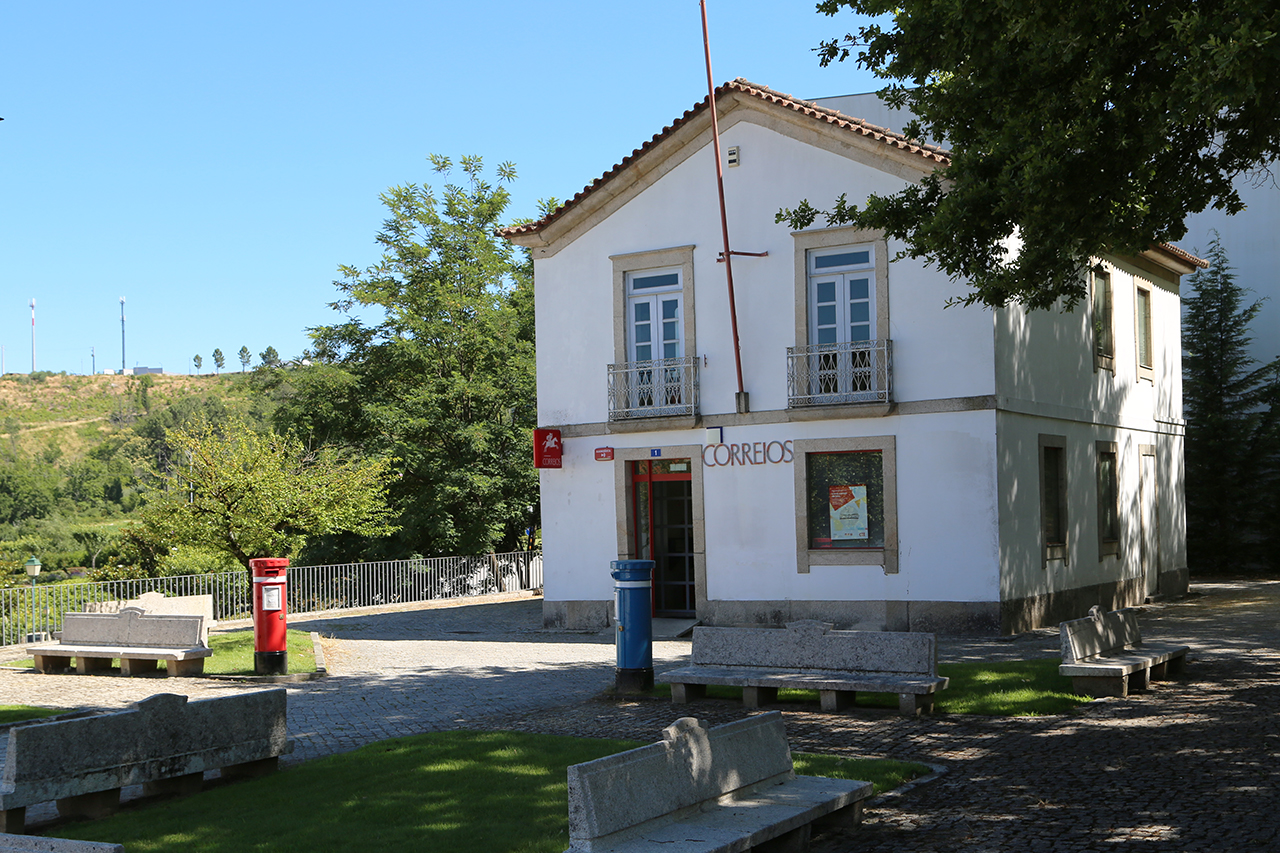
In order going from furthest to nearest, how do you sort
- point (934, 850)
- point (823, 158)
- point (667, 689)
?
point (823, 158) → point (667, 689) → point (934, 850)

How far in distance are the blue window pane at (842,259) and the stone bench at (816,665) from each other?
891cm

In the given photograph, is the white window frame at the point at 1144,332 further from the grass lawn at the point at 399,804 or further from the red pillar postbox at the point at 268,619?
the grass lawn at the point at 399,804

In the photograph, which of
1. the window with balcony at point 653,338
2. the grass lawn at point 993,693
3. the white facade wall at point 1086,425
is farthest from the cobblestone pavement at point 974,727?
the window with balcony at point 653,338

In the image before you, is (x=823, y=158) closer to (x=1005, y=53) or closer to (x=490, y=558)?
(x=1005, y=53)

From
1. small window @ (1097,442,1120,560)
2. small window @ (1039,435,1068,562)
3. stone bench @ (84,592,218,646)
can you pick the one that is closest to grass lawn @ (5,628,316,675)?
stone bench @ (84,592,218,646)

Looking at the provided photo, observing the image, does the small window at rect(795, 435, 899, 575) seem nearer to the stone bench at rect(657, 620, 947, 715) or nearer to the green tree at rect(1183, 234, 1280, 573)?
the stone bench at rect(657, 620, 947, 715)

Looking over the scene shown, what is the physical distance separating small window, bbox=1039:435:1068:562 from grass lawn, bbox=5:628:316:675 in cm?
1153

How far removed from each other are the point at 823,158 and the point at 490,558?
16398mm

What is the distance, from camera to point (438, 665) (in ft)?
51.7

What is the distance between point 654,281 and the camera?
20.5 m

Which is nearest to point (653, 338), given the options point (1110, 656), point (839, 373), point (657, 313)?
point (657, 313)

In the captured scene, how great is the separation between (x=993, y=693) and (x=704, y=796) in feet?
20.0

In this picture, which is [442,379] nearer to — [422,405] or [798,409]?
[422,405]

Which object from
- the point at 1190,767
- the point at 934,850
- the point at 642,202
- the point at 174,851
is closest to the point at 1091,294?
the point at 642,202
